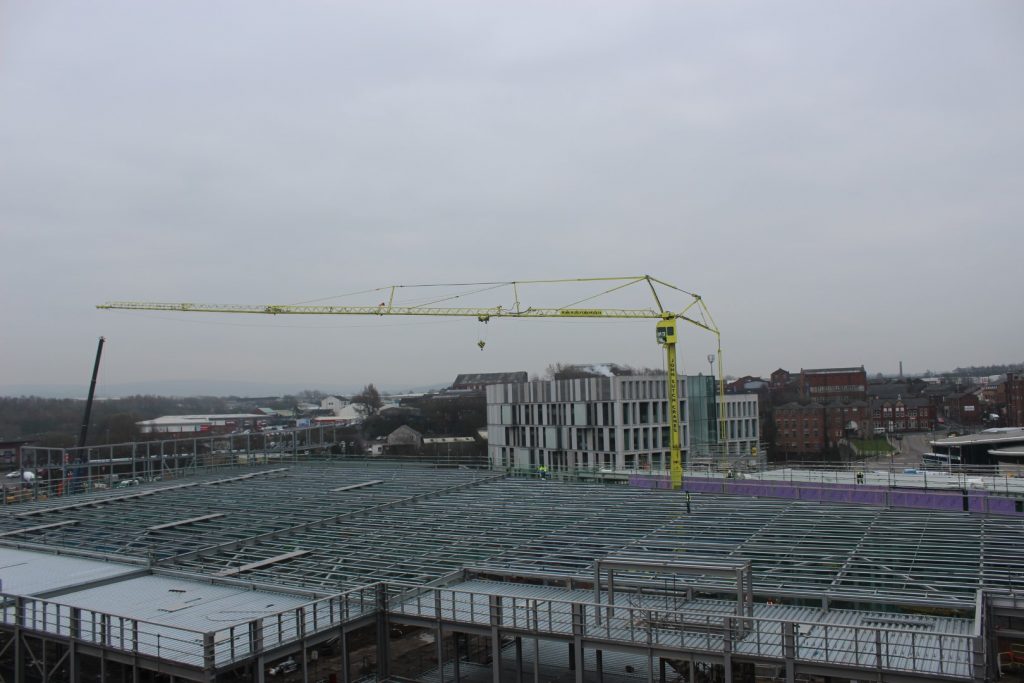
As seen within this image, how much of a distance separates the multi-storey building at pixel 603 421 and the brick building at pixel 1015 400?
38846mm

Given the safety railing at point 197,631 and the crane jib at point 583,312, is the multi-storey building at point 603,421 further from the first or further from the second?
the safety railing at point 197,631

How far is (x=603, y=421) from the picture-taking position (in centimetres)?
6319

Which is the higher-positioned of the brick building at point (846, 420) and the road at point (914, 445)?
the brick building at point (846, 420)

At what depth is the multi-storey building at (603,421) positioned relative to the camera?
6269cm

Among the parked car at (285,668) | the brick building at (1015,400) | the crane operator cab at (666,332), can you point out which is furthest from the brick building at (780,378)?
the parked car at (285,668)

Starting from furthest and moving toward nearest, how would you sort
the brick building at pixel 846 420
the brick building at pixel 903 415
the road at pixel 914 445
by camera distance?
the brick building at pixel 903 415 → the brick building at pixel 846 420 → the road at pixel 914 445

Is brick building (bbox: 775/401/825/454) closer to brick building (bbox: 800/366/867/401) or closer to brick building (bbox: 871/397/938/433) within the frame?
brick building (bbox: 871/397/938/433)

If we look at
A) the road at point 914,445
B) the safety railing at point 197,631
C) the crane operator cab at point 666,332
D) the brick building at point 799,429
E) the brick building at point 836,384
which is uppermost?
the crane operator cab at point 666,332

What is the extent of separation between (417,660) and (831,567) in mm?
→ 8066

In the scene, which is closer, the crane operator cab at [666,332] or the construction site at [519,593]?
the construction site at [519,593]

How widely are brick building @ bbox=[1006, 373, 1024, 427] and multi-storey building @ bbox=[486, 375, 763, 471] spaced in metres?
38.8

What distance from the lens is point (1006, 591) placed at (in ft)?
37.6

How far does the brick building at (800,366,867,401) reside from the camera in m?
110

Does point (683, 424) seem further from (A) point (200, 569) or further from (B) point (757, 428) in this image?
(A) point (200, 569)
